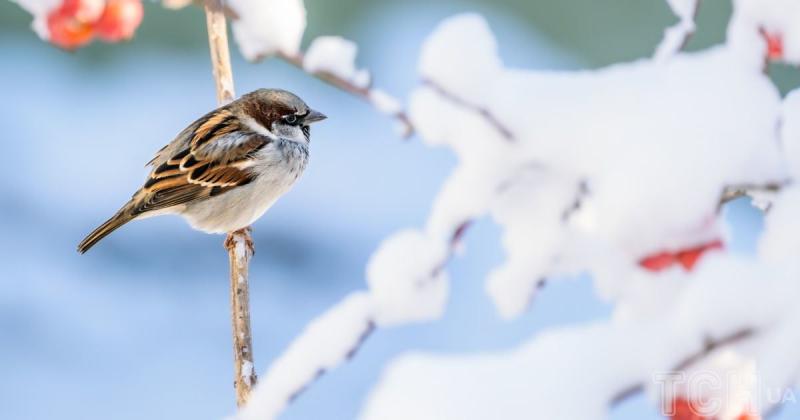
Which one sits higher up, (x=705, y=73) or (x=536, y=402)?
(x=705, y=73)

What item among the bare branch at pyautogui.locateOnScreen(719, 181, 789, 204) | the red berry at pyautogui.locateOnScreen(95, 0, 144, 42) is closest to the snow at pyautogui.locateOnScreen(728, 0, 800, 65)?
the bare branch at pyautogui.locateOnScreen(719, 181, 789, 204)

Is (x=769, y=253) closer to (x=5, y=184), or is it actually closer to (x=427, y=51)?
(x=427, y=51)

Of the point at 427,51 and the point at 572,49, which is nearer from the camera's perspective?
the point at 427,51

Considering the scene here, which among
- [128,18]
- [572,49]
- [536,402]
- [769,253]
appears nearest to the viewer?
[536,402]

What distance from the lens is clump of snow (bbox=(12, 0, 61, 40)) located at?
4.10 ft

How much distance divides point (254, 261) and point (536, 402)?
4.55 meters

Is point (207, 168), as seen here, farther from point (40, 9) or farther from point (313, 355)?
point (313, 355)

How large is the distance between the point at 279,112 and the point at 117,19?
207cm

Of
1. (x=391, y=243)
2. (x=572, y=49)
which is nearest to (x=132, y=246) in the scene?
(x=572, y=49)

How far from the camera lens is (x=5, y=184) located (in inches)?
223

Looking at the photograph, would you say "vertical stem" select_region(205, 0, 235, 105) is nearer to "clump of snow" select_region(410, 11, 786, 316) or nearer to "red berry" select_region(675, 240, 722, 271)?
"clump of snow" select_region(410, 11, 786, 316)

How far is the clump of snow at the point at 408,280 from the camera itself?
1.10 m

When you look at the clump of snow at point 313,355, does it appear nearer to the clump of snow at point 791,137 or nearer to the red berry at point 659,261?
the red berry at point 659,261

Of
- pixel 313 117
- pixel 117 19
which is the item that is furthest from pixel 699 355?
pixel 313 117
